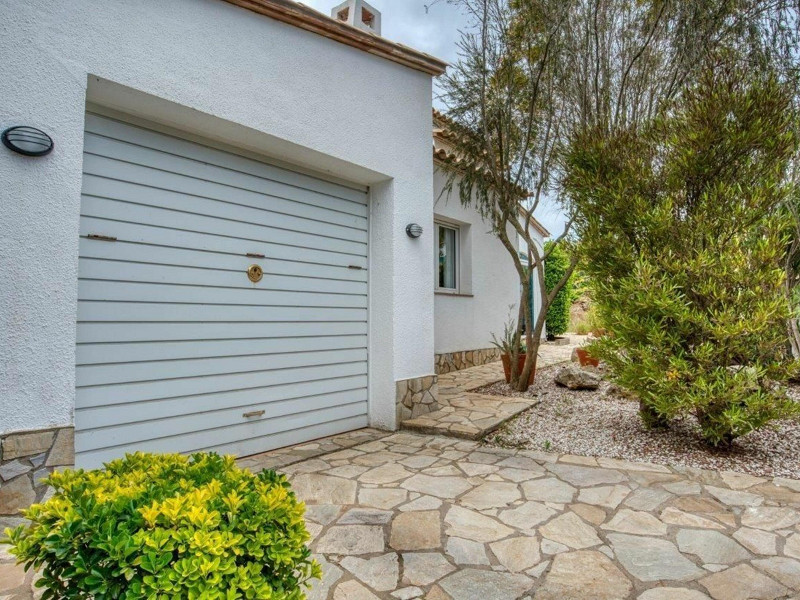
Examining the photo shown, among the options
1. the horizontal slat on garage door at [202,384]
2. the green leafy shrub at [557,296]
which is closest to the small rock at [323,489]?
the horizontal slat on garage door at [202,384]

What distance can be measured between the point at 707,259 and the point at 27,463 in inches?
201

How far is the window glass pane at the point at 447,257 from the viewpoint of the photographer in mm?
8812

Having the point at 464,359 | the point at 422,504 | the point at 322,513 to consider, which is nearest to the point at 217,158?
the point at 322,513

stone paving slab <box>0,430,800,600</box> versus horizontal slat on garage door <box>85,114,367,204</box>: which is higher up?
horizontal slat on garage door <box>85,114,367,204</box>

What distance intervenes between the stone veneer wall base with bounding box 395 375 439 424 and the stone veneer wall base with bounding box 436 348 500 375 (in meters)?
2.81

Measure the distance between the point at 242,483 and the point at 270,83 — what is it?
3609 millimetres

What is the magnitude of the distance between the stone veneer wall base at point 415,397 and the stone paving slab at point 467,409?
0.07m

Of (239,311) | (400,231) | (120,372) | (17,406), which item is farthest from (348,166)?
(17,406)

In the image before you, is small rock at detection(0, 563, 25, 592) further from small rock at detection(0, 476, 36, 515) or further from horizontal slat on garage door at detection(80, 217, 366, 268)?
horizontal slat on garage door at detection(80, 217, 366, 268)

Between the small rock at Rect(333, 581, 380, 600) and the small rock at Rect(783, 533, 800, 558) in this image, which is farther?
the small rock at Rect(783, 533, 800, 558)

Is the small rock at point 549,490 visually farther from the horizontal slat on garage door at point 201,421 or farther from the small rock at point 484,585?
the horizontal slat on garage door at point 201,421

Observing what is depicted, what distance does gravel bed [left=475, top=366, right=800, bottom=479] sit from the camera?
402 centimetres

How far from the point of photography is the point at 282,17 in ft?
A: 13.5

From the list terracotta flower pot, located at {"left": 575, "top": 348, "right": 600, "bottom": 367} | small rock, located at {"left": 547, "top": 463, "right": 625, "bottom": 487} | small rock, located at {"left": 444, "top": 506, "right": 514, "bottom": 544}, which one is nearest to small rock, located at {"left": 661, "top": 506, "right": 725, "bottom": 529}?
small rock, located at {"left": 547, "top": 463, "right": 625, "bottom": 487}
